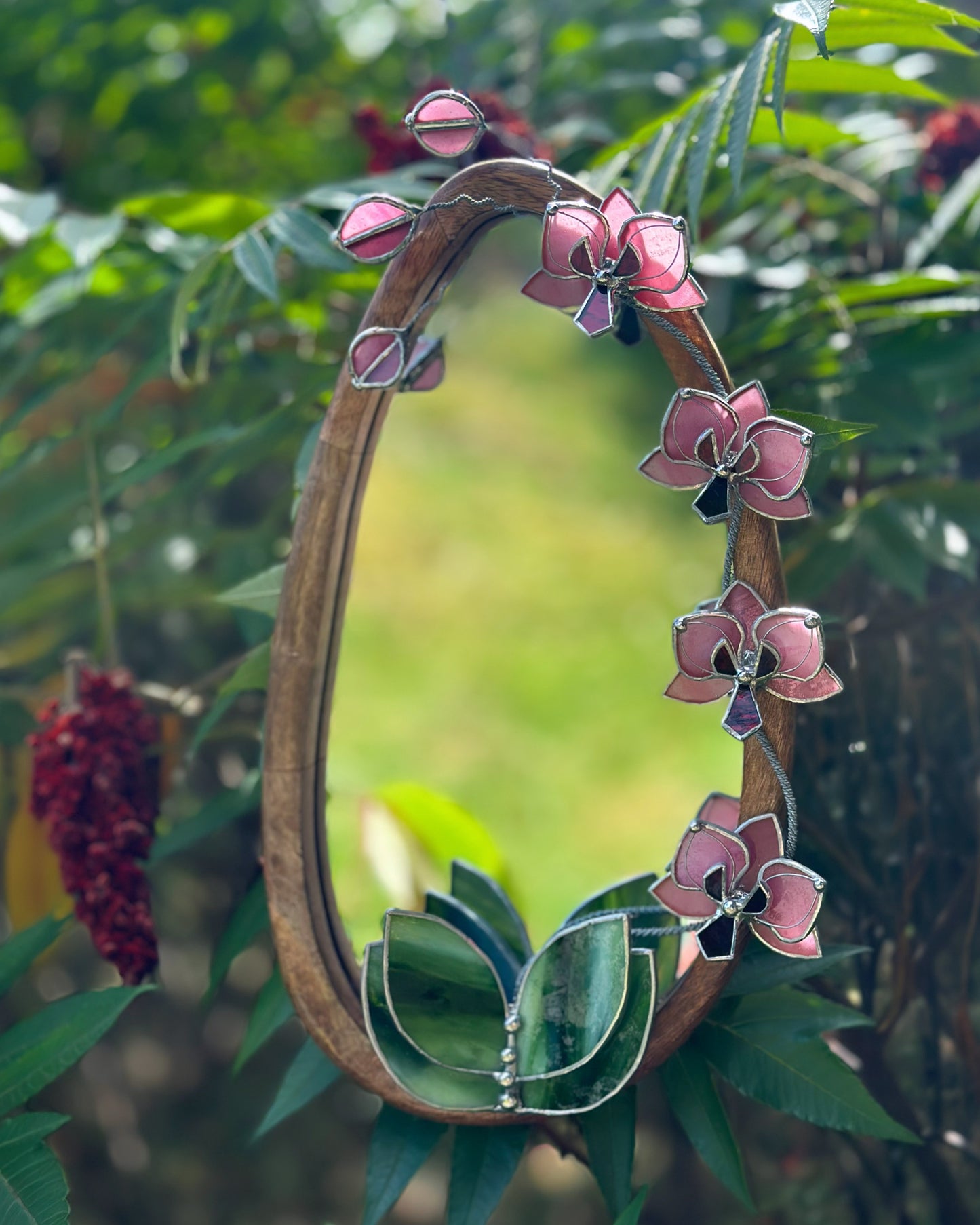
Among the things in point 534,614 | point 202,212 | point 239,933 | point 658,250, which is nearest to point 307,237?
point 202,212

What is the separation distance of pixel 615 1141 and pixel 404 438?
1535 mm

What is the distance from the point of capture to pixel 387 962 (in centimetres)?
44

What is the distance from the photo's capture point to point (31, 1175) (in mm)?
441

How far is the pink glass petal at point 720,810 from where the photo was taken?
1.48ft

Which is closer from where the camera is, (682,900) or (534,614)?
(682,900)

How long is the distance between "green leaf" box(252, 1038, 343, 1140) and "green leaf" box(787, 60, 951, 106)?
526 millimetres

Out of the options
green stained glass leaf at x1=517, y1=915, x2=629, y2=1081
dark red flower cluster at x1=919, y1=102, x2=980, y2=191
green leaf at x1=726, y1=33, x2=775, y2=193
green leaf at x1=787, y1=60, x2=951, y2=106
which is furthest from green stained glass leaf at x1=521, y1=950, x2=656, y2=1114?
dark red flower cluster at x1=919, y1=102, x2=980, y2=191

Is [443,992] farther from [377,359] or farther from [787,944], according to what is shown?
[377,359]

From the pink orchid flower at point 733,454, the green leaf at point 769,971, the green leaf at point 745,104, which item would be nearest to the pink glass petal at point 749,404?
the pink orchid flower at point 733,454

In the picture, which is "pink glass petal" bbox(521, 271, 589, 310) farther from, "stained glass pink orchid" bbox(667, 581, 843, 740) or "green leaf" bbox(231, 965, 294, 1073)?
"green leaf" bbox(231, 965, 294, 1073)

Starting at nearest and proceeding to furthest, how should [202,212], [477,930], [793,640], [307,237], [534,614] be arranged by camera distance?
[793,640]
[477,930]
[307,237]
[202,212]
[534,614]

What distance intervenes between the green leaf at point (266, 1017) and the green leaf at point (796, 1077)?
0.63 feet

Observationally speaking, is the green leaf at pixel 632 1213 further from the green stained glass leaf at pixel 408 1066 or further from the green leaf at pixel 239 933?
the green leaf at pixel 239 933

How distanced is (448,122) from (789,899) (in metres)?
0.32
